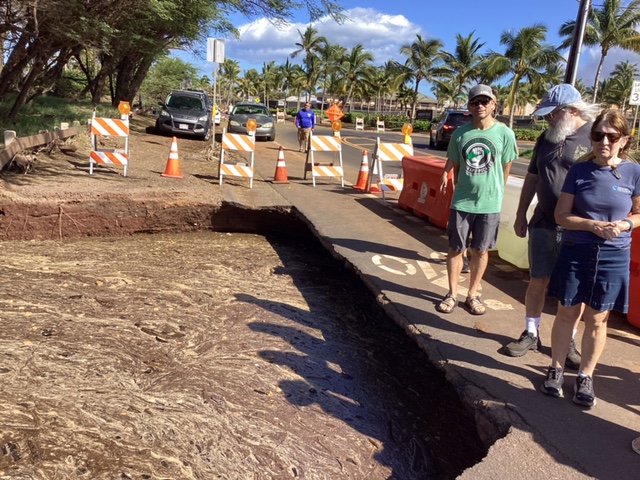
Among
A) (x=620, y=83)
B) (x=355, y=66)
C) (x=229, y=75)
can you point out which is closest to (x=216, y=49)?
(x=355, y=66)

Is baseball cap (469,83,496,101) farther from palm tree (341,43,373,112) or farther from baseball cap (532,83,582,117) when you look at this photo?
palm tree (341,43,373,112)

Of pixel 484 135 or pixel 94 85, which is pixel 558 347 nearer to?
pixel 484 135

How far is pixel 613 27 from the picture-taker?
35.7m

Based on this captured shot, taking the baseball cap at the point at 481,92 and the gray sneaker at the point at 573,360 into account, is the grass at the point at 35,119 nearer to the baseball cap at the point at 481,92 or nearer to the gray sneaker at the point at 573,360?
the baseball cap at the point at 481,92

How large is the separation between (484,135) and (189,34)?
14.4m

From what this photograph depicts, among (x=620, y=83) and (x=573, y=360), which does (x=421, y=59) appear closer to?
(x=620, y=83)

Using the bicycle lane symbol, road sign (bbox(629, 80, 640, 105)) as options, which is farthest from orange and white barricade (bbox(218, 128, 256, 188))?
road sign (bbox(629, 80, 640, 105))

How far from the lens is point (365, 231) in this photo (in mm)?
7434

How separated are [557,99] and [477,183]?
0.94 m

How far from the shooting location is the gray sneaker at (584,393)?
3.26m

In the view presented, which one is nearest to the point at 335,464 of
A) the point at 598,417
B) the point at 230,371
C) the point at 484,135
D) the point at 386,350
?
the point at 230,371

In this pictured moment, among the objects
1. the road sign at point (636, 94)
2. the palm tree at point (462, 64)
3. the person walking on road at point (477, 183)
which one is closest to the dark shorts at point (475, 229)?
the person walking on road at point (477, 183)

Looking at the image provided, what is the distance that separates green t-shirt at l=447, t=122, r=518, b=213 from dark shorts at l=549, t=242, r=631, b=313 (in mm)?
1313

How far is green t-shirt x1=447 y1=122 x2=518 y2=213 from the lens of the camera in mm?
4512
